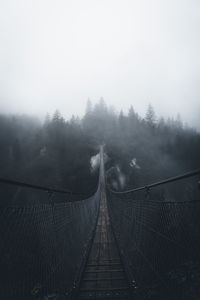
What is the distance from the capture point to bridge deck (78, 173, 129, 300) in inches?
105

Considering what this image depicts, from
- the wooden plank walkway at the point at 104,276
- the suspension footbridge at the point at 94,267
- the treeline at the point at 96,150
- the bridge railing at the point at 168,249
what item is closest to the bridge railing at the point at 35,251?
the suspension footbridge at the point at 94,267

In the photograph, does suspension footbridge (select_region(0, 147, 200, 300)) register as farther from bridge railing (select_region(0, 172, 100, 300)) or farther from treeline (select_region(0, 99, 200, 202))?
treeline (select_region(0, 99, 200, 202))

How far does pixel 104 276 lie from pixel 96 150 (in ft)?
175

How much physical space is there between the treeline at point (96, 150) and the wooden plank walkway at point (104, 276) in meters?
39.8

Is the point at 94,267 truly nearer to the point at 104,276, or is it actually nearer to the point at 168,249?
the point at 104,276

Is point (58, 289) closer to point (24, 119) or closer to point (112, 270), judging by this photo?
point (112, 270)

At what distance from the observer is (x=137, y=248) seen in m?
2.96

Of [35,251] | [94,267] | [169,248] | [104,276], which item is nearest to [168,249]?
[169,248]

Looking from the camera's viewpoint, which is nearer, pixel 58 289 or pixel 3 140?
pixel 58 289

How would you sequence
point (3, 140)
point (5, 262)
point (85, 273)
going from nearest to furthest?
point (5, 262) < point (85, 273) < point (3, 140)

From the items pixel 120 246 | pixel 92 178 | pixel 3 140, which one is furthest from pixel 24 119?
pixel 120 246

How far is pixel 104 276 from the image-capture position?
10.3ft

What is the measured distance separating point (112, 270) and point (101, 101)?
71.1 meters

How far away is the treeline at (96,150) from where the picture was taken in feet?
160
